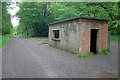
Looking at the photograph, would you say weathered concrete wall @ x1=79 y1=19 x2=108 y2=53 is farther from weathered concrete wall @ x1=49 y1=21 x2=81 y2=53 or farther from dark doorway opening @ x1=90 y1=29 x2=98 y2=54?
dark doorway opening @ x1=90 y1=29 x2=98 y2=54

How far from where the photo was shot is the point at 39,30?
173 ft

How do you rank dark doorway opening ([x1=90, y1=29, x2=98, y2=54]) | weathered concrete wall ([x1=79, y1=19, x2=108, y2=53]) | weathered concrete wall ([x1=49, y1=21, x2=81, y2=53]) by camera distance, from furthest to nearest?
dark doorway opening ([x1=90, y1=29, x2=98, y2=54])
weathered concrete wall ([x1=49, y1=21, x2=81, y2=53])
weathered concrete wall ([x1=79, y1=19, x2=108, y2=53])

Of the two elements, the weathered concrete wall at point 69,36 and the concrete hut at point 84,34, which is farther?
the weathered concrete wall at point 69,36

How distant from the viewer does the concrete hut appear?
49.2 feet

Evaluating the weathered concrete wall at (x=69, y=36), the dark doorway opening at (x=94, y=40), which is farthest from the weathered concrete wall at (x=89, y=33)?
the dark doorway opening at (x=94, y=40)

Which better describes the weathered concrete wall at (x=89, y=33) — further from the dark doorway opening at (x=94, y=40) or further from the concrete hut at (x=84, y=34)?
the dark doorway opening at (x=94, y=40)

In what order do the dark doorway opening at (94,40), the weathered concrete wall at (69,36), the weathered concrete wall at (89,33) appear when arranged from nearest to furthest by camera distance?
the weathered concrete wall at (89,33), the weathered concrete wall at (69,36), the dark doorway opening at (94,40)

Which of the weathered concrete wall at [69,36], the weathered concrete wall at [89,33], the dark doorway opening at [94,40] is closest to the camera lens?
the weathered concrete wall at [89,33]

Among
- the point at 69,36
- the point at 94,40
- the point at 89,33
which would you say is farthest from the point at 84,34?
the point at 69,36

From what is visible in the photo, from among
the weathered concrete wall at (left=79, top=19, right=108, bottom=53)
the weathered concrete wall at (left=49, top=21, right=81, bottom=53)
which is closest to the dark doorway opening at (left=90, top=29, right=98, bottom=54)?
the weathered concrete wall at (left=79, top=19, right=108, bottom=53)

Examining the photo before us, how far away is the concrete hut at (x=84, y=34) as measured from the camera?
15.0 m

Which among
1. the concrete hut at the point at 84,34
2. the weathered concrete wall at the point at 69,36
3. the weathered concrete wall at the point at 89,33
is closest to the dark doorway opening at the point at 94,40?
the concrete hut at the point at 84,34

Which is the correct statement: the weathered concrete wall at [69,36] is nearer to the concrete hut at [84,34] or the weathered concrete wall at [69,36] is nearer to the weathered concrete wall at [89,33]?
the concrete hut at [84,34]

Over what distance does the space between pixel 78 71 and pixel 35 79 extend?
89.2 inches
